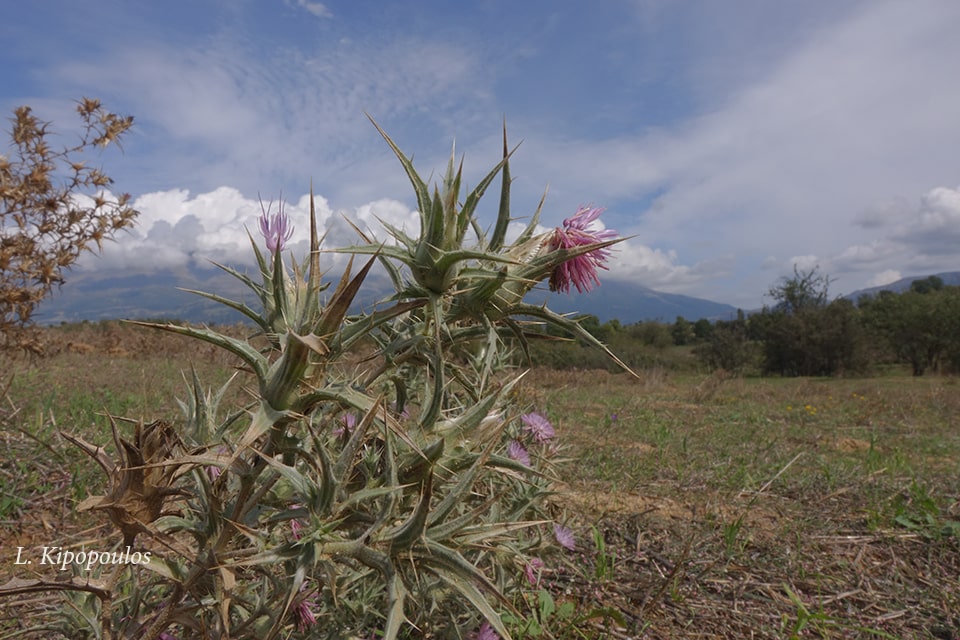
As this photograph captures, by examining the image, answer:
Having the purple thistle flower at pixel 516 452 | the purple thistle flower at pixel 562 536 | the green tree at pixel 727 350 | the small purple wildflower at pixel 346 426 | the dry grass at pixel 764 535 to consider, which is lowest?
the green tree at pixel 727 350

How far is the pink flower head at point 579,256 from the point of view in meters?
1.47

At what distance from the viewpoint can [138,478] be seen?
0.95 metres

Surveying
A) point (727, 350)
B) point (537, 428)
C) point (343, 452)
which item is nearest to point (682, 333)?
point (727, 350)

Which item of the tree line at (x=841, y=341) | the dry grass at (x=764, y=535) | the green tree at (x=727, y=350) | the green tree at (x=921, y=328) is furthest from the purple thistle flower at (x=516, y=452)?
the green tree at (x=921, y=328)

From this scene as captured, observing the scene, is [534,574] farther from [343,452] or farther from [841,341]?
[841,341]

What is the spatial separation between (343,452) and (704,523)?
2794mm

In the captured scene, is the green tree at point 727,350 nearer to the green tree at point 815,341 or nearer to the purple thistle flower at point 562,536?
the green tree at point 815,341

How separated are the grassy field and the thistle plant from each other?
0.20 metres

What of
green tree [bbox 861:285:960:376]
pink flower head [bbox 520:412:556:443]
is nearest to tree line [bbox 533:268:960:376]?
green tree [bbox 861:285:960:376]

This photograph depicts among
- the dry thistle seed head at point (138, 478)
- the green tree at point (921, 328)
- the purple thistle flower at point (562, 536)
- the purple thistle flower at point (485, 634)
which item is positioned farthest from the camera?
the green tree at point (921, 328)

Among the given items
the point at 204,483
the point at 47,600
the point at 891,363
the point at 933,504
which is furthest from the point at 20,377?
the point at 891,363

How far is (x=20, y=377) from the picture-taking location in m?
4.71

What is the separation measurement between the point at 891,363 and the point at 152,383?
37.2 metres

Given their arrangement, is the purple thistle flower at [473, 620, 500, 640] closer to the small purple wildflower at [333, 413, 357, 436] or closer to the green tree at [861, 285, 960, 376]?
the small purple wildflower at [333, 413, 357, 436]
